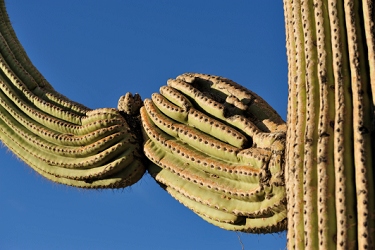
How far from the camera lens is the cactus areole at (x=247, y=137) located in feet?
12.8

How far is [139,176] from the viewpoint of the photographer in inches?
226

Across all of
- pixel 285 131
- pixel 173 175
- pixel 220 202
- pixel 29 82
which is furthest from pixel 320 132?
pixel 29 82

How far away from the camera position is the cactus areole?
154 inches

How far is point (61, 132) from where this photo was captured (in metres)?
5.94

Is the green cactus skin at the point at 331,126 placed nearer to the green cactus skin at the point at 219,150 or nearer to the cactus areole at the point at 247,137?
the cactus areole at the point at 247,137

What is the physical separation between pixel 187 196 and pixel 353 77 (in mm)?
1599

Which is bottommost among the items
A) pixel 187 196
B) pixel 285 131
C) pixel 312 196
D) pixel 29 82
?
pixel 312 196

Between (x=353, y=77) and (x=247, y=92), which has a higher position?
(x=247, y=92)

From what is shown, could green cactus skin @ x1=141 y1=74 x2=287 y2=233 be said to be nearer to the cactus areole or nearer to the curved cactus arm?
the cactus areole

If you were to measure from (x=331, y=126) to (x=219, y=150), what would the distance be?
3.52 ft

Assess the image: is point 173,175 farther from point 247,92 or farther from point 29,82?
point 29,82

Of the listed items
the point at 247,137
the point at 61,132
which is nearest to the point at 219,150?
the point at 247,137

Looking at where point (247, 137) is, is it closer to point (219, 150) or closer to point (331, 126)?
point (219, 150)

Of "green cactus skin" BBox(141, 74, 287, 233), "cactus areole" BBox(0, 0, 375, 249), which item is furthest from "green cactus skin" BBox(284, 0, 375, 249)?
"green cactus skin" BBox(141, 74, 287, 233)
